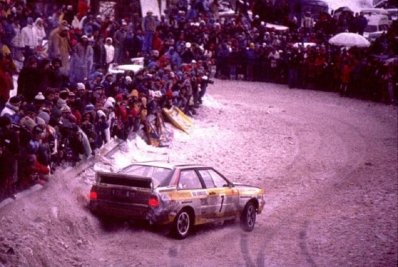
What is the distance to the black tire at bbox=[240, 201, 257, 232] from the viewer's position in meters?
17.3

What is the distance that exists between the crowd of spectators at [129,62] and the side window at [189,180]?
2.44 metres

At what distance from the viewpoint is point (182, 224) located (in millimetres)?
15609

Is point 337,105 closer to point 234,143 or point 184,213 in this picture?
point 234,143

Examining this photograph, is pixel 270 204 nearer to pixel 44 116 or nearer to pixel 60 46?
pixel 44 116

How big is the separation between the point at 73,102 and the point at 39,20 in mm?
8009

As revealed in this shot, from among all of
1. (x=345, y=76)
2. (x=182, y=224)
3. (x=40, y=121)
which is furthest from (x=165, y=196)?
(x=345, y=76)

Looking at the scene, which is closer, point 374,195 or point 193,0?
point 374,195

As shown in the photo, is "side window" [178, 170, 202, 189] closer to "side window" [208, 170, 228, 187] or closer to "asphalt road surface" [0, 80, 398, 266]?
"side window" [208, 170, 228, 187]

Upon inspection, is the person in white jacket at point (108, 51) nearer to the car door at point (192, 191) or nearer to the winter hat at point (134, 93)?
the winter hat at point (134, 93)

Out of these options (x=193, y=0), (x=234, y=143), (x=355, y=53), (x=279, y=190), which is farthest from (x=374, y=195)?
(x=193, y=0)

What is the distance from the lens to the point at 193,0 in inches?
1676

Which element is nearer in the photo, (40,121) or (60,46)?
(40,121)

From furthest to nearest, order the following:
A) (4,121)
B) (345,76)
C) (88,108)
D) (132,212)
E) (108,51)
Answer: (345,76)
(108,51)
(88,108)
(132,212)
(4,121)

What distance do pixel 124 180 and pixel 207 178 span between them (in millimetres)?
2012
